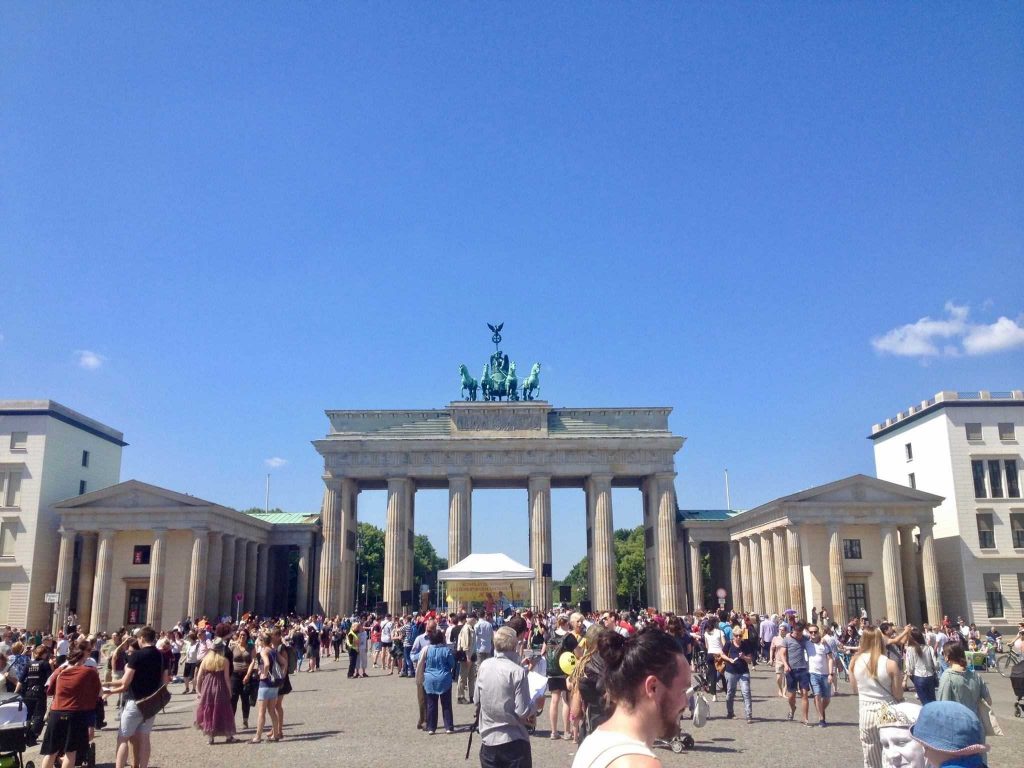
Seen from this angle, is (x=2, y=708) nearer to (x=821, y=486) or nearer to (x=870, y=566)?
(x=821, y=486)

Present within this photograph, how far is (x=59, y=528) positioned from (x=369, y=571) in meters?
60.7

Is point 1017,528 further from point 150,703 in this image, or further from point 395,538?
point 150,703

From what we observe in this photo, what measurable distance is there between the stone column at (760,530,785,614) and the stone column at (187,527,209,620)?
36346 millimetres

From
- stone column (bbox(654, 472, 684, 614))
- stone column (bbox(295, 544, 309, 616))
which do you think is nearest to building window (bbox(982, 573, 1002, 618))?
stone column (bbox(654, 472, 684, 614))

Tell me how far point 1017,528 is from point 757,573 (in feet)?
54.6

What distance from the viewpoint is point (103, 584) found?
5288 centimetres

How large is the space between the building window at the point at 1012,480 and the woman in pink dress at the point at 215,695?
54.6 meters

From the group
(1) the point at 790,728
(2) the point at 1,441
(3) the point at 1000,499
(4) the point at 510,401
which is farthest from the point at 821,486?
(2) the point at 1,441

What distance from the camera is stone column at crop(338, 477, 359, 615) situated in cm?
6047

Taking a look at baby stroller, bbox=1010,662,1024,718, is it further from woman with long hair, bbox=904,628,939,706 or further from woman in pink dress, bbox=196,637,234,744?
woman in pink dress, bbox=196,637,234,744

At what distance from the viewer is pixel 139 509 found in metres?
53.6

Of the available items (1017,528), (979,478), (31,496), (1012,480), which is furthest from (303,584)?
(1012,480)

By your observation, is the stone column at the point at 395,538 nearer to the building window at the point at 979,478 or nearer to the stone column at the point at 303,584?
the stone column at the point at 303,584

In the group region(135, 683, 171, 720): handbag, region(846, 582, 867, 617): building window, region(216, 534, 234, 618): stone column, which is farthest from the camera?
region(216, 534, 234, 618): stone column
